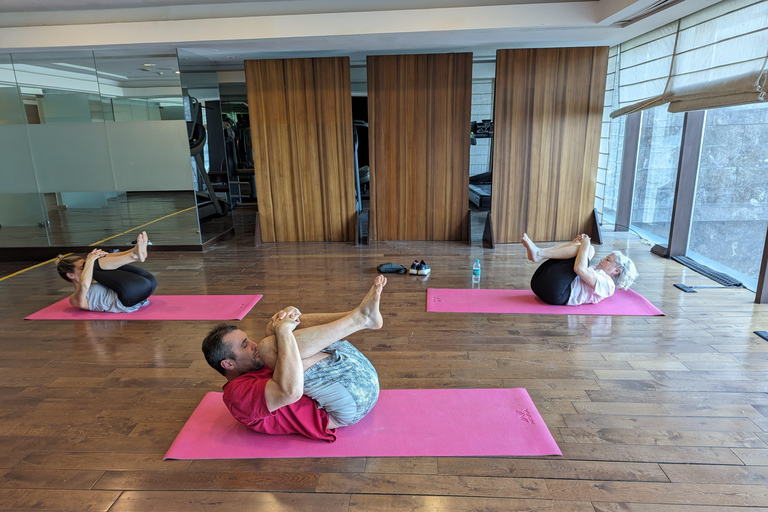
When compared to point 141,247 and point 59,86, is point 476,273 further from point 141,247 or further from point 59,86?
point 59,86

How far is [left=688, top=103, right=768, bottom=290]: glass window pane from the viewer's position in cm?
409

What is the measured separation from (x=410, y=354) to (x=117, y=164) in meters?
4.68

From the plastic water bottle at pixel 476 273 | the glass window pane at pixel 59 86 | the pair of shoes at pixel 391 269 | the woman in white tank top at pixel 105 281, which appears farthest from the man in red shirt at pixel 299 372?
the glass window pane at pixel 59 86

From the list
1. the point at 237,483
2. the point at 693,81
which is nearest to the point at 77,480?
the point at 237,483

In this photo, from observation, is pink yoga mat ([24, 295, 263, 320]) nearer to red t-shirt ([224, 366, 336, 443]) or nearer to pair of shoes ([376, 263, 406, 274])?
pair of shoes ([376, 263, 406, 274])

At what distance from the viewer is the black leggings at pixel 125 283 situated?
153 inches

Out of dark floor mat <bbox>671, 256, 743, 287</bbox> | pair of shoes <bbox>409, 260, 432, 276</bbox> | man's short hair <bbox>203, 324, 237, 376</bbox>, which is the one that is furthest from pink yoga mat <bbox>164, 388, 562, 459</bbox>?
dark floor mat <bbox>671, 256, 743, 287</bbox>

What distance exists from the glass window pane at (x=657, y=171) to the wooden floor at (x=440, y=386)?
1.40 metres

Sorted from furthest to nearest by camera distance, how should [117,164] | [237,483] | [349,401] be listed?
1. [117,164]
2. [349,401]
3. [237,483]

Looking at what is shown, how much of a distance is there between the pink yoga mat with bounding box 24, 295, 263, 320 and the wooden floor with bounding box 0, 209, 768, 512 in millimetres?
142

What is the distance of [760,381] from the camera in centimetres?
270

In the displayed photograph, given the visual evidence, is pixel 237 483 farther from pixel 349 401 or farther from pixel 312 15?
pixel 312 15

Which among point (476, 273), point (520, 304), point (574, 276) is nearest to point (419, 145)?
point (476, 273)

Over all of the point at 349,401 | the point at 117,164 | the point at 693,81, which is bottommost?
the point at 349,401
